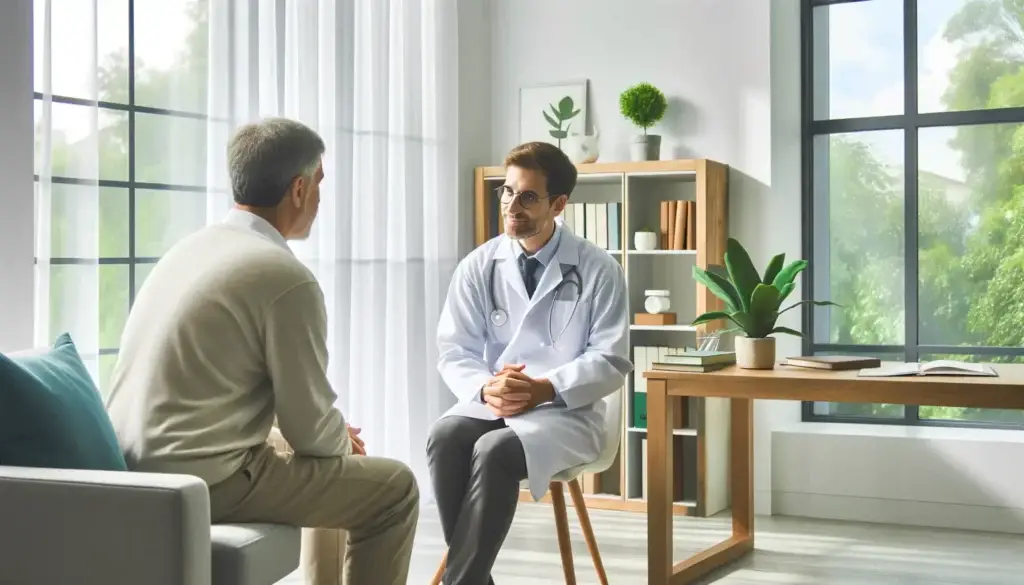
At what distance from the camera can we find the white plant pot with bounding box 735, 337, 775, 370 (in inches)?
135

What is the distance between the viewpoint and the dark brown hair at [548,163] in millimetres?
3361

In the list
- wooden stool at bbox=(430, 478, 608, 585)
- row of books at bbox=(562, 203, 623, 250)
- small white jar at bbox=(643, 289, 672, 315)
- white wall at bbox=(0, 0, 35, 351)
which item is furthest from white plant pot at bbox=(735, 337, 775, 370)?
white wall at bbox=(0, 0, 35, 351)

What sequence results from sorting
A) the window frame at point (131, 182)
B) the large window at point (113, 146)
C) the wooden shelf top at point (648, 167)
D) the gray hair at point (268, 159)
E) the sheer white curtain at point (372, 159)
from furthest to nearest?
1. the wooden shelf top at point (648, 167)
2. the sheer white curtain at point (372, 159)
3. the window frame at point (131, 182)
4. the large window at point (113, 146)
5. the gray hair at point (268, 159)

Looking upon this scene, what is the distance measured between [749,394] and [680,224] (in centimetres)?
161

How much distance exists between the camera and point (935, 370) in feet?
10.5

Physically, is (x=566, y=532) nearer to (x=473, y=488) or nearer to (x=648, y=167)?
(x=473, y=488)

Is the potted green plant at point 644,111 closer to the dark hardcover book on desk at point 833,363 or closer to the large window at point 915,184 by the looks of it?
the large window at point 915,184

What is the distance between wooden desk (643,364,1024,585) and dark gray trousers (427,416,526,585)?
0.56 m

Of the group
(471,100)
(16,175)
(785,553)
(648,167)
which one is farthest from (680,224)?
(16,175)

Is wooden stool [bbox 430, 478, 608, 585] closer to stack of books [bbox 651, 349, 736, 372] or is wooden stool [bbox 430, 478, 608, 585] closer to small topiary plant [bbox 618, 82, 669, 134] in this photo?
stack of books [bbox 651, 349, 736, 372]

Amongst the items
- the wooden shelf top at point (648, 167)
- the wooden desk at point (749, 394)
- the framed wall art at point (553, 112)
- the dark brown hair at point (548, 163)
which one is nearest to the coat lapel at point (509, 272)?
the dark brown hair at point (548, 163)

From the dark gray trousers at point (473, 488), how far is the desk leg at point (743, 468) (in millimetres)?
1213

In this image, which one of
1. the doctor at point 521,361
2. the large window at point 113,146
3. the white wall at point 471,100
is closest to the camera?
the doctor at point 521,361

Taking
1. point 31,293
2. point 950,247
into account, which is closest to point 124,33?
point 31,293
